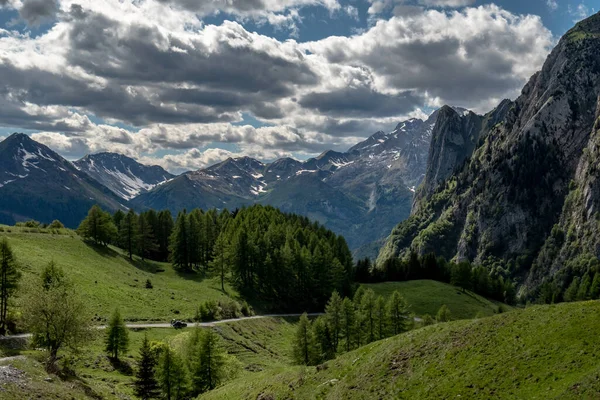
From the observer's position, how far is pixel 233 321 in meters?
95.5

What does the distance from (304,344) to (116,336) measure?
1141 inches

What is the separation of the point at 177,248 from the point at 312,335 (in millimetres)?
73423

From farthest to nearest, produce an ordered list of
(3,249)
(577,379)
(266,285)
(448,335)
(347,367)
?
(266,285) → (3,249) → (347,367) → (448,335) → (577,379)

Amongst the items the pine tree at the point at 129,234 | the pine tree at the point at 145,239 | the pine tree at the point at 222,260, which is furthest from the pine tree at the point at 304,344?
the pine tree at the point at 145,239

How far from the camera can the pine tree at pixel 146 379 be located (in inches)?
2122

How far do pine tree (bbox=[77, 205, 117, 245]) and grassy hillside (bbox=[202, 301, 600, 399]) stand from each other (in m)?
98.2

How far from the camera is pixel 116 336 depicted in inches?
2488

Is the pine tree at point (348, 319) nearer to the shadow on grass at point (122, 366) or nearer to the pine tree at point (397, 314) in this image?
the pine tree at point (397, 314)

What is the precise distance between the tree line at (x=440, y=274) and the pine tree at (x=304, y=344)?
9244 centimetres

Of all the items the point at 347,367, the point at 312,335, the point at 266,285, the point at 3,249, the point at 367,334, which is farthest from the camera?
the point at 266,285

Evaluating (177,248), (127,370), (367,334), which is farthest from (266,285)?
(127,370)

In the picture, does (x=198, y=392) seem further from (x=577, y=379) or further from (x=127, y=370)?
(x=577, y=379)

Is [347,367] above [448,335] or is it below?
below

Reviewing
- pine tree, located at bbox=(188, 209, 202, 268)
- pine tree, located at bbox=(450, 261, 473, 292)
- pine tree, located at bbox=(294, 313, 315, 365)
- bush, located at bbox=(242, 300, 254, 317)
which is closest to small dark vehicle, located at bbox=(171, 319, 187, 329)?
bush, located at bbox=(242, 300, 254, 317)
